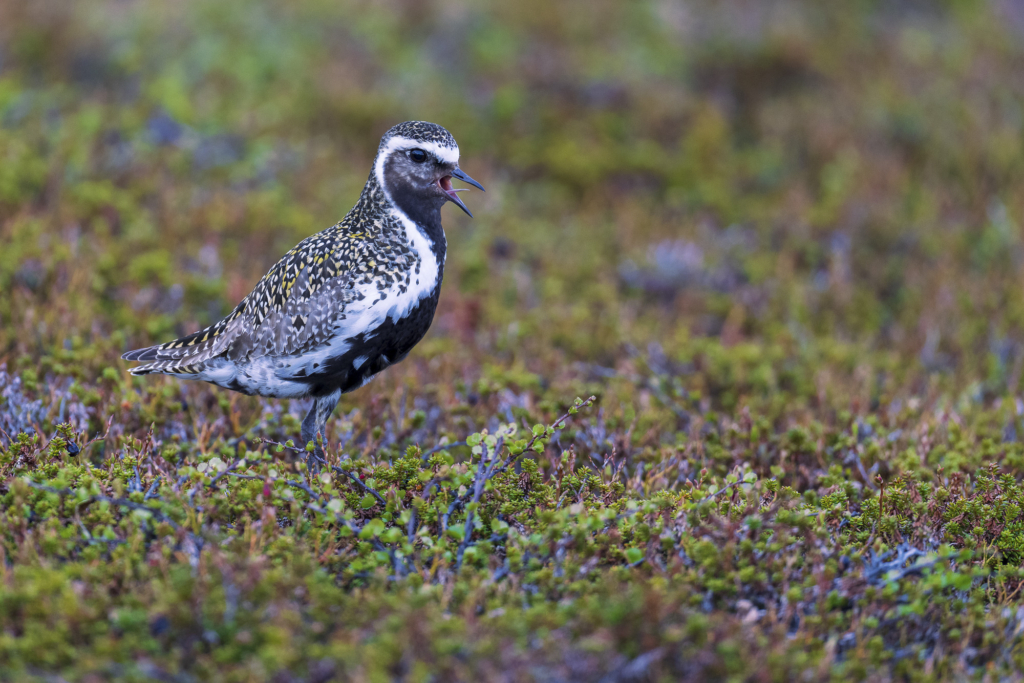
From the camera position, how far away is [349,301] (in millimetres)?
4289

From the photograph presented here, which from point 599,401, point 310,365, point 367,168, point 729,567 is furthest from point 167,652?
point 367,168

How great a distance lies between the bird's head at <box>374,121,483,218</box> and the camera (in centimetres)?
464

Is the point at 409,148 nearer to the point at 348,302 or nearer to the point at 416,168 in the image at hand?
the point at 416,168

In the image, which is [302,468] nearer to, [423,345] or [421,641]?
[421,641]

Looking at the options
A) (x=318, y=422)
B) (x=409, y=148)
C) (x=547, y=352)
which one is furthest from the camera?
(x=547, y=352)

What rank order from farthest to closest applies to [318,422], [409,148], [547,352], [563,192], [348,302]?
[563,192] → [547,352] → [318,422] → [409,148] → [348,302]

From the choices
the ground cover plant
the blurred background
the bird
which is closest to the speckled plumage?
the bird

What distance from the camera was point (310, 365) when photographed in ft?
14.5

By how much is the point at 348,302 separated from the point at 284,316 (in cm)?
41

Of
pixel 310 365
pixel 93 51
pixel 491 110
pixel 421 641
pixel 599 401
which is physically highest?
pixel 93 51

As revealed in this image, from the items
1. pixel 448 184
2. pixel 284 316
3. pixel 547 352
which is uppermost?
pixel 448 184

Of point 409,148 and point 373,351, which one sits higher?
point 409,148

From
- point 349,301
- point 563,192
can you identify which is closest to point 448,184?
point 349,301

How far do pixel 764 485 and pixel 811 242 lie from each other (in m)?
5.01
